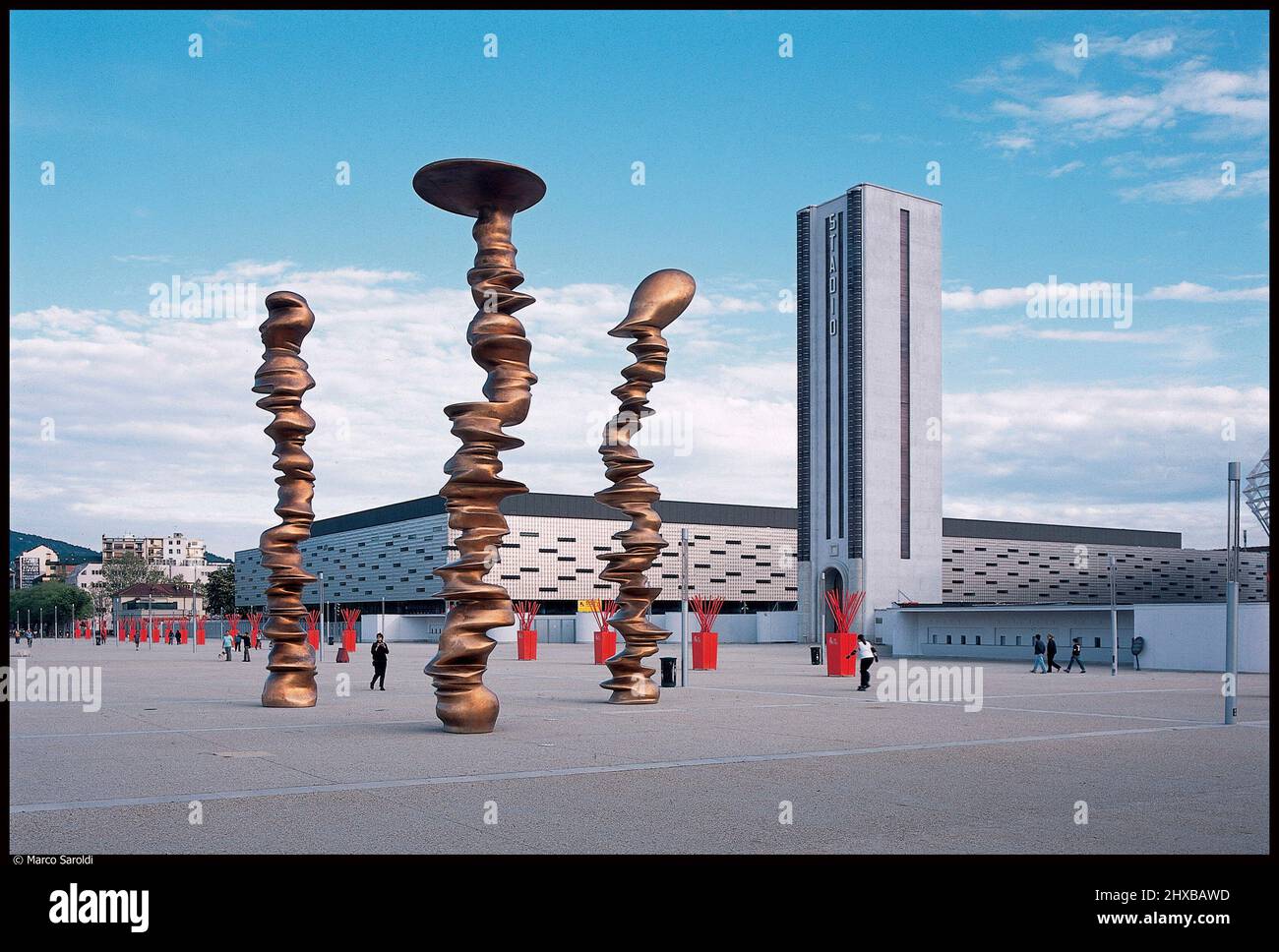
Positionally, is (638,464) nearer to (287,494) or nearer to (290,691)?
(287,494)

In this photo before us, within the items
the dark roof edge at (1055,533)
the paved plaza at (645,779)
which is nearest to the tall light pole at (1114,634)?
the paved plaza at (645,779)

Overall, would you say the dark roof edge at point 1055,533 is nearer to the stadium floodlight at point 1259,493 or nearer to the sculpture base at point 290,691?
the stadium floodlight at point 1259,493

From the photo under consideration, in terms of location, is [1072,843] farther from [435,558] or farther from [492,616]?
[435,558]

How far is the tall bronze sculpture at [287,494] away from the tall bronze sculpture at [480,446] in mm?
6157

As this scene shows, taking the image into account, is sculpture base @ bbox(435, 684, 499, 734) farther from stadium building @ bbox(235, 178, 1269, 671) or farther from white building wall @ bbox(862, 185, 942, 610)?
white building wall @ bbox(862, 185, 942, 610)

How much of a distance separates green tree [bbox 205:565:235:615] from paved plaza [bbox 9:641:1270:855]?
432ft

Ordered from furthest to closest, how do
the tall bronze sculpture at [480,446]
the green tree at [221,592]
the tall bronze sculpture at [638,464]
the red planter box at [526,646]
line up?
the green tree at [221,592] → the red planter box at [526,646] → the tall bronze sculpture at [638,464] → the tall bronze sculpture at [480,446]

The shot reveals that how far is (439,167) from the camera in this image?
18.5m

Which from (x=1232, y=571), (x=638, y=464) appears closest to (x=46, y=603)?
(x=638, y=464)

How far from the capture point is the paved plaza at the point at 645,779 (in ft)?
32.3

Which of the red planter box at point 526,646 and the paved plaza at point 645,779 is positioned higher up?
the paved plaza at point 645,779
